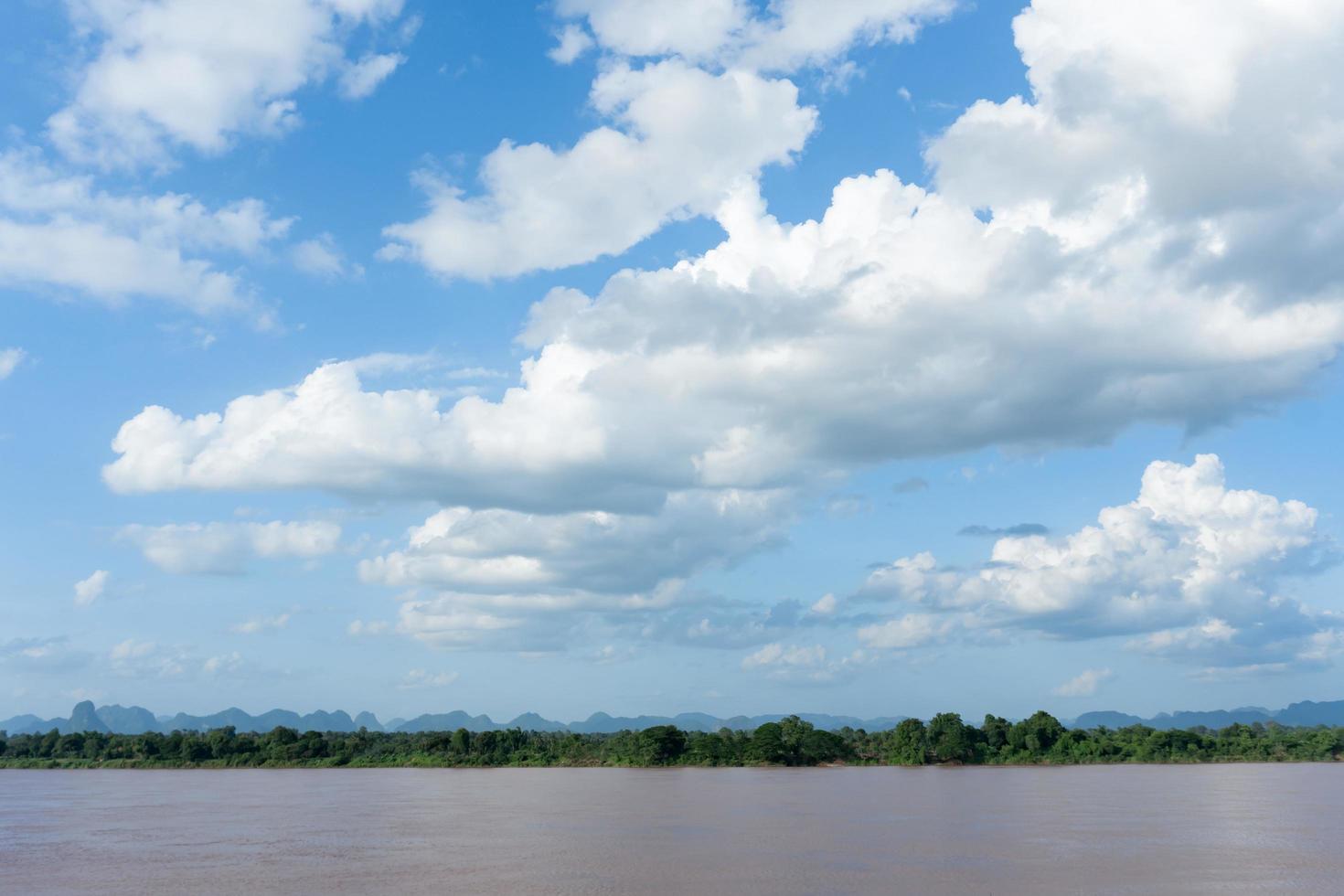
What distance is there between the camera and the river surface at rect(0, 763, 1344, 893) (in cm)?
2853

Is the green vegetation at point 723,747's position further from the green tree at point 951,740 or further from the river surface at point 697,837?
the river surface at point 697,837

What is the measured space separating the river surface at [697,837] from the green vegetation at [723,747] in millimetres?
22013

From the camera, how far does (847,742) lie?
97.1m

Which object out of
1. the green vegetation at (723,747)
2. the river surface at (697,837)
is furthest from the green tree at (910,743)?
the river surface at (697,837)

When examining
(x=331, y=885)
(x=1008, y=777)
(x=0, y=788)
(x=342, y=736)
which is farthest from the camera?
(x=342, y=736)

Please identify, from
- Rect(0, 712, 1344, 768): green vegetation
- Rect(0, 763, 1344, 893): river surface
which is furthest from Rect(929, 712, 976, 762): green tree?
Rect(0, 763, 1344, 893): river surface

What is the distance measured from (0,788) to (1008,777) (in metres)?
73.9

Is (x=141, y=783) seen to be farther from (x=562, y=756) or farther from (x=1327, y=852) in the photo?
(x=1327, y=852)

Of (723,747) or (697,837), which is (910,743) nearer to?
(723,747)

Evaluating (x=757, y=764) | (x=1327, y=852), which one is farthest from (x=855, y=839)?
(x=757, y=764)

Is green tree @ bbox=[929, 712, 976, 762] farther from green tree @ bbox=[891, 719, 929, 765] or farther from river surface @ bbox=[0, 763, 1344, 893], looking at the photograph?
river surface @ bbox=[0, 763, 1344, 893]

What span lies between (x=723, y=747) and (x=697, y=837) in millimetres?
56135

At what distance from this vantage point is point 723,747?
92062 millimetres

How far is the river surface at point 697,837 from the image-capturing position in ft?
93.6
